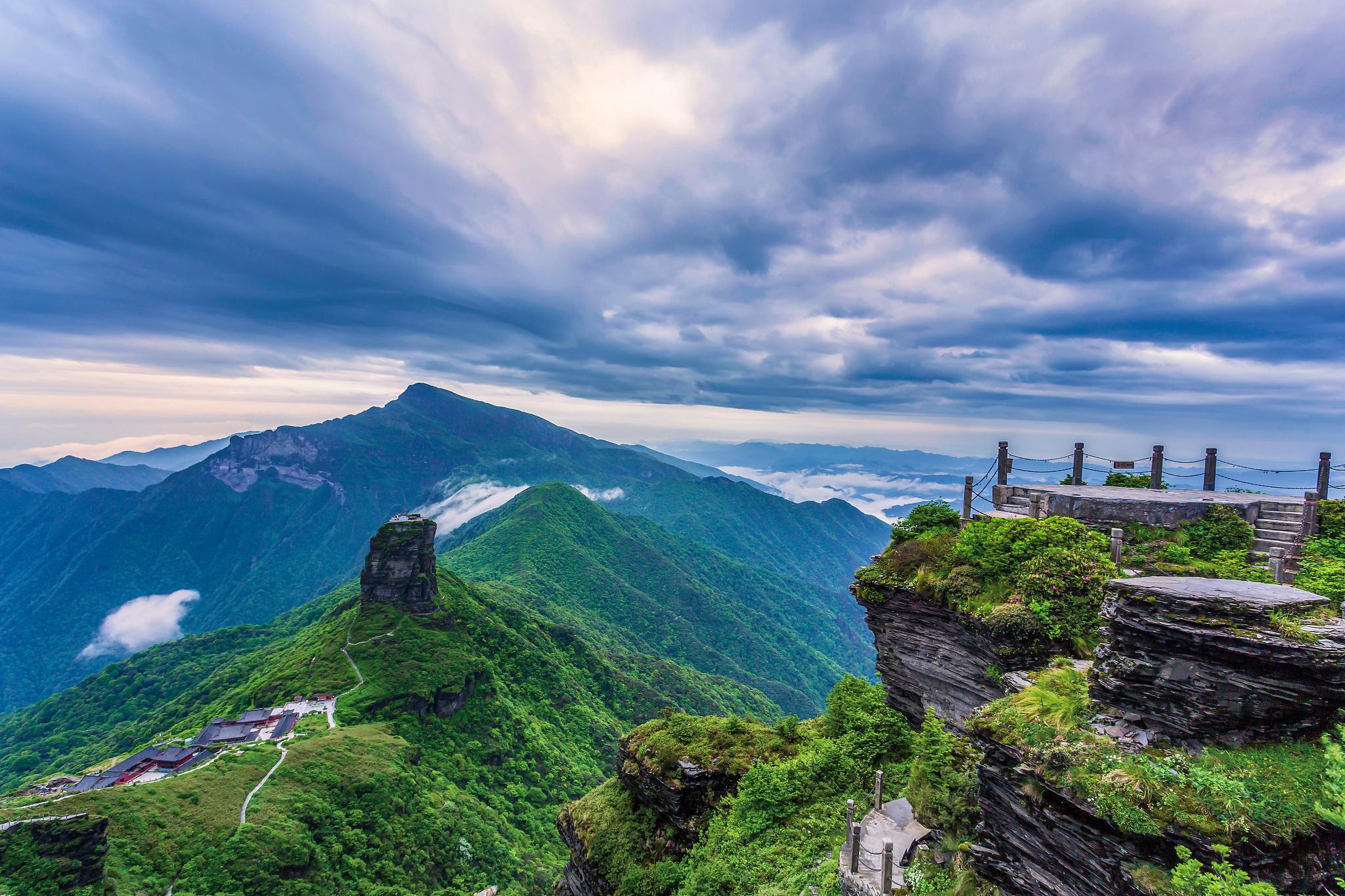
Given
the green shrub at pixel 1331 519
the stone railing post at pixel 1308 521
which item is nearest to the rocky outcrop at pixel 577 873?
the stone railing post at pixel 1308 521

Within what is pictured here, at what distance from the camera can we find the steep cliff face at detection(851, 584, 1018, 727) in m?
16.2

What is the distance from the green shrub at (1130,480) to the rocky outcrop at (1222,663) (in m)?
15.8

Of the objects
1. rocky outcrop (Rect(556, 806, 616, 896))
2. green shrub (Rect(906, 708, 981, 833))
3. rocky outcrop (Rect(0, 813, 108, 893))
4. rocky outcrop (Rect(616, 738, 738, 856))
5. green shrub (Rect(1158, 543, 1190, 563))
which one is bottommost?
rocky outcrop (Rect(0, 813, 108, 893))

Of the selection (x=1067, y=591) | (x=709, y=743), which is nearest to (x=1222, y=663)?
(x=1067, y=591)

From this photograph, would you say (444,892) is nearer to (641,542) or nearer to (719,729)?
(719,729)

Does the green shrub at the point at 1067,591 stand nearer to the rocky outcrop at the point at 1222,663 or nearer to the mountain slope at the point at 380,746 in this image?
the rocky outcrop at the point at 1222,663

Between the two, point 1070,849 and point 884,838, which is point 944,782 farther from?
point 1070,849

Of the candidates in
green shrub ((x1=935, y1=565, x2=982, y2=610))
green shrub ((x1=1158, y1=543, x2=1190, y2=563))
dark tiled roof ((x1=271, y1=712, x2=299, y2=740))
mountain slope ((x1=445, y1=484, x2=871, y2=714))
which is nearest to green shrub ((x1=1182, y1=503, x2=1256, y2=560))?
green shrub ((x1=1158, y1=543, x2=1190, y2=563))

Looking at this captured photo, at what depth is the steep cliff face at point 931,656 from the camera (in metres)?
16.2

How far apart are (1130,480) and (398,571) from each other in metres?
71.8

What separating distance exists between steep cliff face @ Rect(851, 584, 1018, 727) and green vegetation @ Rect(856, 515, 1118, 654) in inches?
19.6

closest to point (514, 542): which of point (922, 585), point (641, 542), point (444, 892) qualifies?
point (641, 542)

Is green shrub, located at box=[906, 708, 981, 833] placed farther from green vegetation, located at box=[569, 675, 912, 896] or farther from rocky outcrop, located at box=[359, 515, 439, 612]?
rocky outcrop, located at box=[359, 515, 439, 612]

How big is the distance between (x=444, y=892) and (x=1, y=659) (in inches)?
9887
